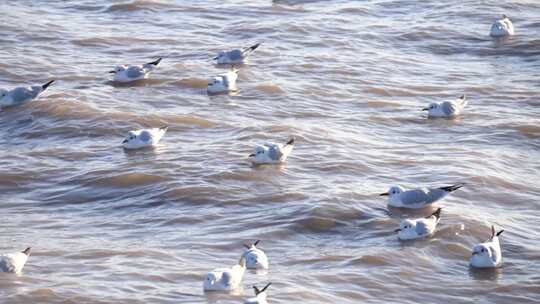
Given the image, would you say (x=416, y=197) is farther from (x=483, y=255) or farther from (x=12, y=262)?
(x=12, y=262)

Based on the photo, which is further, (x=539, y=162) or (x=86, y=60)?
(x=86, y=60)

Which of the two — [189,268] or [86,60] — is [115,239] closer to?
[189,268]

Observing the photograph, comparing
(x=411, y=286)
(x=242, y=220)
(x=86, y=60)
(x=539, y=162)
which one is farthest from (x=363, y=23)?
(x=411, y=286)

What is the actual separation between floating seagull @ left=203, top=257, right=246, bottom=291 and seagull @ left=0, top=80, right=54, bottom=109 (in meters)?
6.81

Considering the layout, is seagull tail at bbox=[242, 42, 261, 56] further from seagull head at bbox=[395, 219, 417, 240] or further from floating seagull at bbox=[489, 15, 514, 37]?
seagull head at bbox=[395, 219, 417, 240]

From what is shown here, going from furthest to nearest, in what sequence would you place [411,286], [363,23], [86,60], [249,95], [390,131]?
[363,23] → [86,60] → [249,95] → [390,131] → [411,286]

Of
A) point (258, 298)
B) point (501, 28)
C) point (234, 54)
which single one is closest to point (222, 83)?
point (234, 54)

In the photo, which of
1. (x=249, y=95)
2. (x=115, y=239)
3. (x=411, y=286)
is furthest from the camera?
(x=249, y=95)

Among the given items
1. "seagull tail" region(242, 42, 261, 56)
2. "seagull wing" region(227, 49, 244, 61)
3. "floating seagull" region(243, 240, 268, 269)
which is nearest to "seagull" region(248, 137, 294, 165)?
"floating seagull" region(243, 240, 268, 269)

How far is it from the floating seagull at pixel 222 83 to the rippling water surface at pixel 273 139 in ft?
0.45

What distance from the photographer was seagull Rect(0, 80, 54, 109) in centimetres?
1628

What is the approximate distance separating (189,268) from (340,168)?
11.8 feet

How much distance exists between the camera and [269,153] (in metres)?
14.0

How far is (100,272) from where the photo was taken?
35.9 feet
